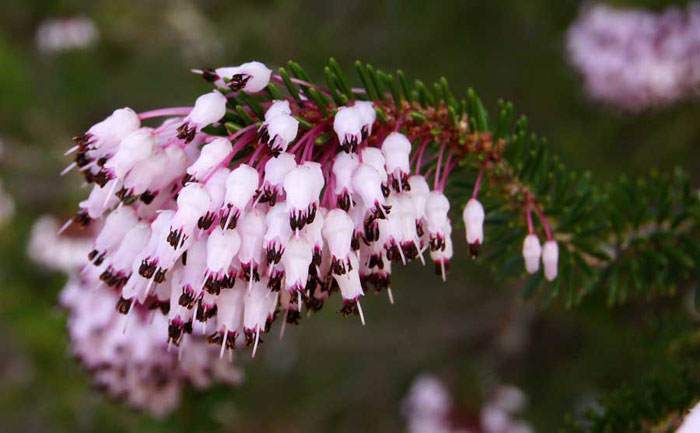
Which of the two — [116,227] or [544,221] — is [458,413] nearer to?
[544,221]

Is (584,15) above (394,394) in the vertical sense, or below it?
above

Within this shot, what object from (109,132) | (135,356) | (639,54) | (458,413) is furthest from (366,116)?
(458,413)

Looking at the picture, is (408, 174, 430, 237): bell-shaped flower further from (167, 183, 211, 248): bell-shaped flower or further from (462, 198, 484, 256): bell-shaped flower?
(167, 183, 211, 248): bell-shaped flower

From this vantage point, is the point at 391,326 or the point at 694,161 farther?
the point at 391,326

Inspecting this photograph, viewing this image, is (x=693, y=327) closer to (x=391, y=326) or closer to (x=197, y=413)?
(x=197, y=413)

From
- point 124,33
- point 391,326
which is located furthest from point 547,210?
point 124,33

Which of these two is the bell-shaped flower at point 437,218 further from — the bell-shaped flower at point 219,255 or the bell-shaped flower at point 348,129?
the bell-shaped flower at point 219,255

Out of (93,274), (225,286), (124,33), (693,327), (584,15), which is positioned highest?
(124,33)

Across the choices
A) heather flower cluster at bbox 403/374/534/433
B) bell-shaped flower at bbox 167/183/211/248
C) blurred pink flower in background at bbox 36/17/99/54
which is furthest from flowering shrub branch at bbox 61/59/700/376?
blurred pink flower in background at bbox 36/17/99/54
